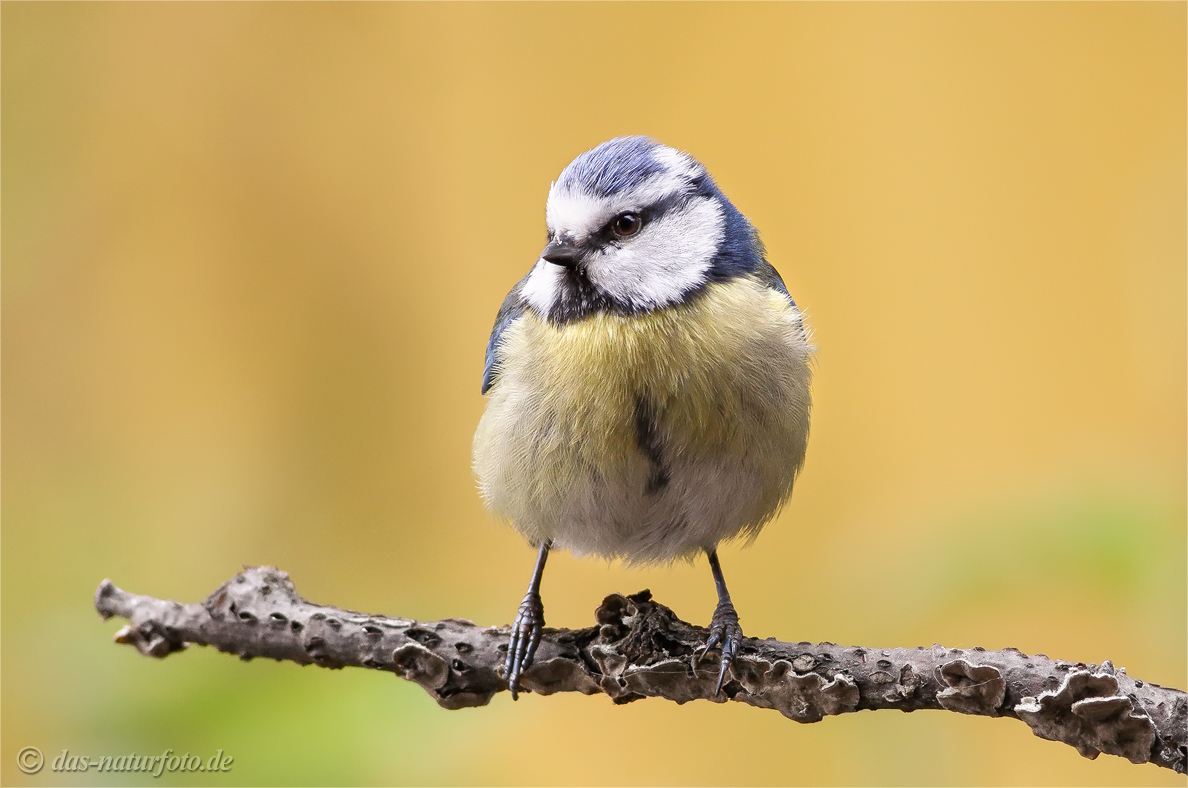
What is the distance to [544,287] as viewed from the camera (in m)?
1.31

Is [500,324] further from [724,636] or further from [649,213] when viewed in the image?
[724,636]

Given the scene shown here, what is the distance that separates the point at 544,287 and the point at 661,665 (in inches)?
20.4

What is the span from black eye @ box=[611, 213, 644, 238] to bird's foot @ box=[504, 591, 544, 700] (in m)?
0.51

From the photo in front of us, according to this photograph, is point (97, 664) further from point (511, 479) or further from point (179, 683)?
point (511, 479)

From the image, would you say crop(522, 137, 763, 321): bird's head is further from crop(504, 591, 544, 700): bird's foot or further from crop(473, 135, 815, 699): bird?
crop(504, 591, 544, 700): bird's foot

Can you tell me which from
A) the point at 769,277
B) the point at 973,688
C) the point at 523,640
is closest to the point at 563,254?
the point at 769,277

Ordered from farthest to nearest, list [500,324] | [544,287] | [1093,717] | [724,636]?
[500,324] < [544,287] < [724,636] < [1093,717]

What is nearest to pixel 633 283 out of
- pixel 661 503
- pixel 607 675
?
pixel 661 503

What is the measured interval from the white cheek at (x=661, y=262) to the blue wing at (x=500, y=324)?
0.58 feet

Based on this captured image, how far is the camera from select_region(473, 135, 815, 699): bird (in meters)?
1.22

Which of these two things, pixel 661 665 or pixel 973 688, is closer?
pixel 973 688

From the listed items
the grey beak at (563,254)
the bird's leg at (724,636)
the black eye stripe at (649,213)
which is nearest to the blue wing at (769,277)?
the black eye stripe at (649,213)

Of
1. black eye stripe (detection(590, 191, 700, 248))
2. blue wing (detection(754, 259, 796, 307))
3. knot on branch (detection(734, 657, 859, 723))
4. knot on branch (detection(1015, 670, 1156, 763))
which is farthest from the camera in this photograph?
blue wing (detection(754, 259, 796, 307))

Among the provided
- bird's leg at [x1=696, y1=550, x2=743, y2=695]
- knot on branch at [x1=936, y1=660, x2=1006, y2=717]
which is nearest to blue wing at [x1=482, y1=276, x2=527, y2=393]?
bird's leg at [x1=696, y1=550, x2=743, y2=695]
